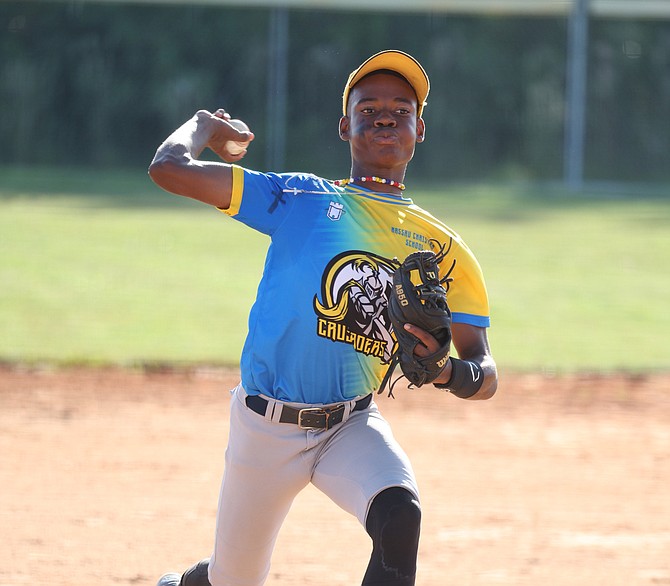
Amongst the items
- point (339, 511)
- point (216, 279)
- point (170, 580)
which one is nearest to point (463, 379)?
point (170, 580)

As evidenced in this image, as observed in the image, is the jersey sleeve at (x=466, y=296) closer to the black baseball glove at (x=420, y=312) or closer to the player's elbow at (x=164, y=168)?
the black baseball glove at (x=420, y=312)

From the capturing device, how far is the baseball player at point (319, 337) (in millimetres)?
3377

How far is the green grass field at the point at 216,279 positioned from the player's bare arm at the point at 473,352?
607 centimetres

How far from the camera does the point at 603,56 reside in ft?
80.7

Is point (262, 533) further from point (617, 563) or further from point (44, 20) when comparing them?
point (44, 20)

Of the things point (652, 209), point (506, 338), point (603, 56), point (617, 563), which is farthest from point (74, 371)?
point (603, 56)

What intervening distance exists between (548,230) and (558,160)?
7247 millimetres

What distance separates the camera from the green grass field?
1020 cm

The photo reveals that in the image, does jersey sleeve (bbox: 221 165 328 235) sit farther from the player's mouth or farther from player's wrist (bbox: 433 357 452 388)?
player's wrist (bbox: 433 357 452 388)

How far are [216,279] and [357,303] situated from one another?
943cm

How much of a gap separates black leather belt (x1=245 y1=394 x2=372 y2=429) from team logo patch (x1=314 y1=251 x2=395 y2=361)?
208 millimetres

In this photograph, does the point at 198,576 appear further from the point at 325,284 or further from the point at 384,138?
the point at 384,138

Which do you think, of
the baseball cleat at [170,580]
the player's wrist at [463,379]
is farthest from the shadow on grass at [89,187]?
the player's wrist at [463,379]

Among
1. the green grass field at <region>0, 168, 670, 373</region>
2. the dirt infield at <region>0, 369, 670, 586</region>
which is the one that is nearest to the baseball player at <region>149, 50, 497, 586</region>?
the dirt infield at <region>0, 369, 670, 586</region>
